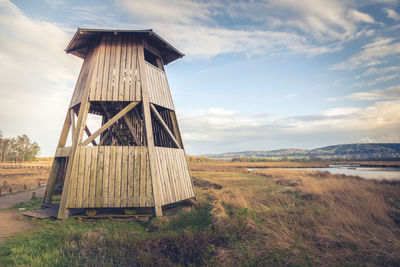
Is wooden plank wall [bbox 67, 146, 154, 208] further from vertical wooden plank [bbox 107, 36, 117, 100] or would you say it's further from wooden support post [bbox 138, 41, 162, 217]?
vertical wooden plank [bbox 107, 36, 117, 100]

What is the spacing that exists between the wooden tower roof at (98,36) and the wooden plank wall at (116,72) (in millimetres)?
599

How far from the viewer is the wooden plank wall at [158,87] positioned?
9.76 m

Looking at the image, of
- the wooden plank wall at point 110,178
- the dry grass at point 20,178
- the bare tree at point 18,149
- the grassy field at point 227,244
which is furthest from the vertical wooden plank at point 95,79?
the bare tree at point 18,149

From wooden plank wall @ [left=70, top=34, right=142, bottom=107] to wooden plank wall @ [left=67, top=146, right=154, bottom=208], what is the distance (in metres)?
2.32

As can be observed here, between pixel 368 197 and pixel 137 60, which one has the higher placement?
pixel 137 60

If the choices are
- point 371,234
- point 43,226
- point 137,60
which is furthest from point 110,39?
point 371,234

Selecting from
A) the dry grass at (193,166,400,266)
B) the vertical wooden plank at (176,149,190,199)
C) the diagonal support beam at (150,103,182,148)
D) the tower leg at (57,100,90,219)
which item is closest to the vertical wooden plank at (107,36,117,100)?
the tower leg at (57,100,90,219)

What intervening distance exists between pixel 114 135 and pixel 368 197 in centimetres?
1260

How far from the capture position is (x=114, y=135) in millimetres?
11891

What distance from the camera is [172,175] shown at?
9.41 m

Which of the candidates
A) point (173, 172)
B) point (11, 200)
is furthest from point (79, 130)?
point (11, 200)

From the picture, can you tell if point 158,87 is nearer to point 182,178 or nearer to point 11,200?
point 182,178

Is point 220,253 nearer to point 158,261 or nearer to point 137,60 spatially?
point 158,261

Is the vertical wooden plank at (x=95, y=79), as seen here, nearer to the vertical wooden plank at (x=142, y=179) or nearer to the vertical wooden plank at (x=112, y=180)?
the vertical wooden plank at (x=112, y=180)
